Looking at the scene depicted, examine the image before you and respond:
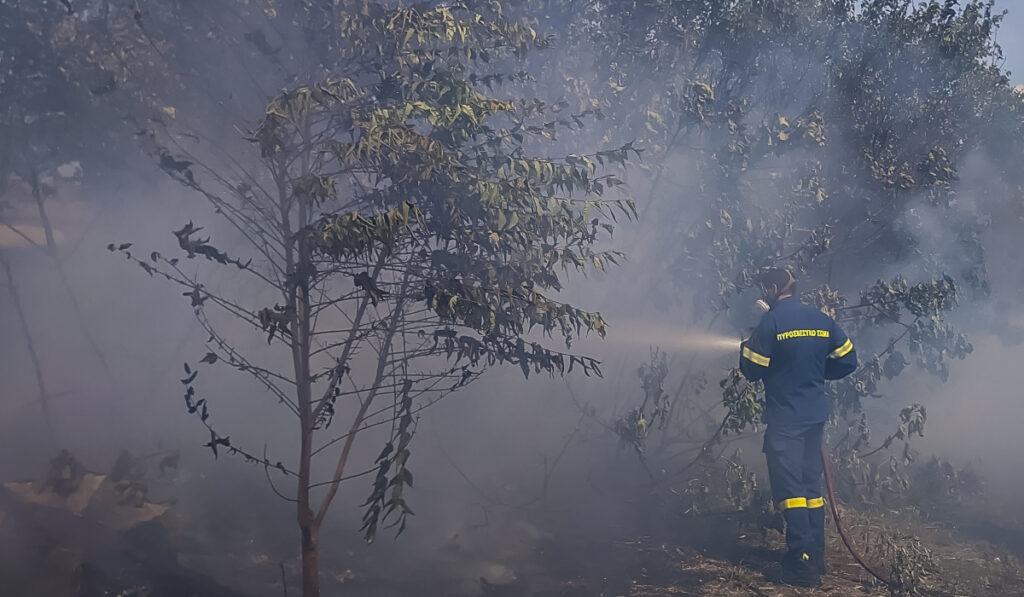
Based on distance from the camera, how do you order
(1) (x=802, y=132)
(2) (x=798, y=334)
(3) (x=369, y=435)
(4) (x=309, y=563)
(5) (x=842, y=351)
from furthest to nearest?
(3) (x=369, y=435), (1) (x=802, y=132), (5) (x=842, y=351), (2) (x=798, y=334), (4) (x=309, y=563)

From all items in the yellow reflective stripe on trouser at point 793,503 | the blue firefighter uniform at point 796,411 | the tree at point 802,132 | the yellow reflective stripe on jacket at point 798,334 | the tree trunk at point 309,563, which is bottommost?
the tree trunk at point 309,563

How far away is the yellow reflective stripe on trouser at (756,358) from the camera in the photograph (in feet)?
19.5

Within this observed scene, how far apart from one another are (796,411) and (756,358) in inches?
19.4

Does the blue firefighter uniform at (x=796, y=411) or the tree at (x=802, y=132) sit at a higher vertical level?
the tree at (x=802, y=132)

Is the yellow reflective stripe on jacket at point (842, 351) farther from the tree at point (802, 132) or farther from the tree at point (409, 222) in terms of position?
the tree at point (409, 222)

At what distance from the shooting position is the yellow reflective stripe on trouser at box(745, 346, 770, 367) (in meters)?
5.95

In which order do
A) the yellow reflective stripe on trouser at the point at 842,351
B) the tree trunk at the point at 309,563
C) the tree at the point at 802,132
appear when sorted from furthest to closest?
the tree at the point at 802,132
the yellow reflective stripe on trouser at the point at 842,351
the tree trunk at the point at 309,563

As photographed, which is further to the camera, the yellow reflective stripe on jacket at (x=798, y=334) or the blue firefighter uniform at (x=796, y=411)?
the yellow reflective stripe on jacket at (x=798, y=334)

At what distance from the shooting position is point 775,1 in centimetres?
796

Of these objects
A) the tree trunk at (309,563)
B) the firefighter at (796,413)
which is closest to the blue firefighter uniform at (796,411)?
the firefighter at (796,413)

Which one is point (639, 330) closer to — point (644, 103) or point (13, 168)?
point (644, 103)

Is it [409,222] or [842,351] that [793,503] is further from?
[409,222]

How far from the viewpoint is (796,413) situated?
589 centimetres

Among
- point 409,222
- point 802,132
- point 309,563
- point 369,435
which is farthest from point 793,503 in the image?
point 369,435
